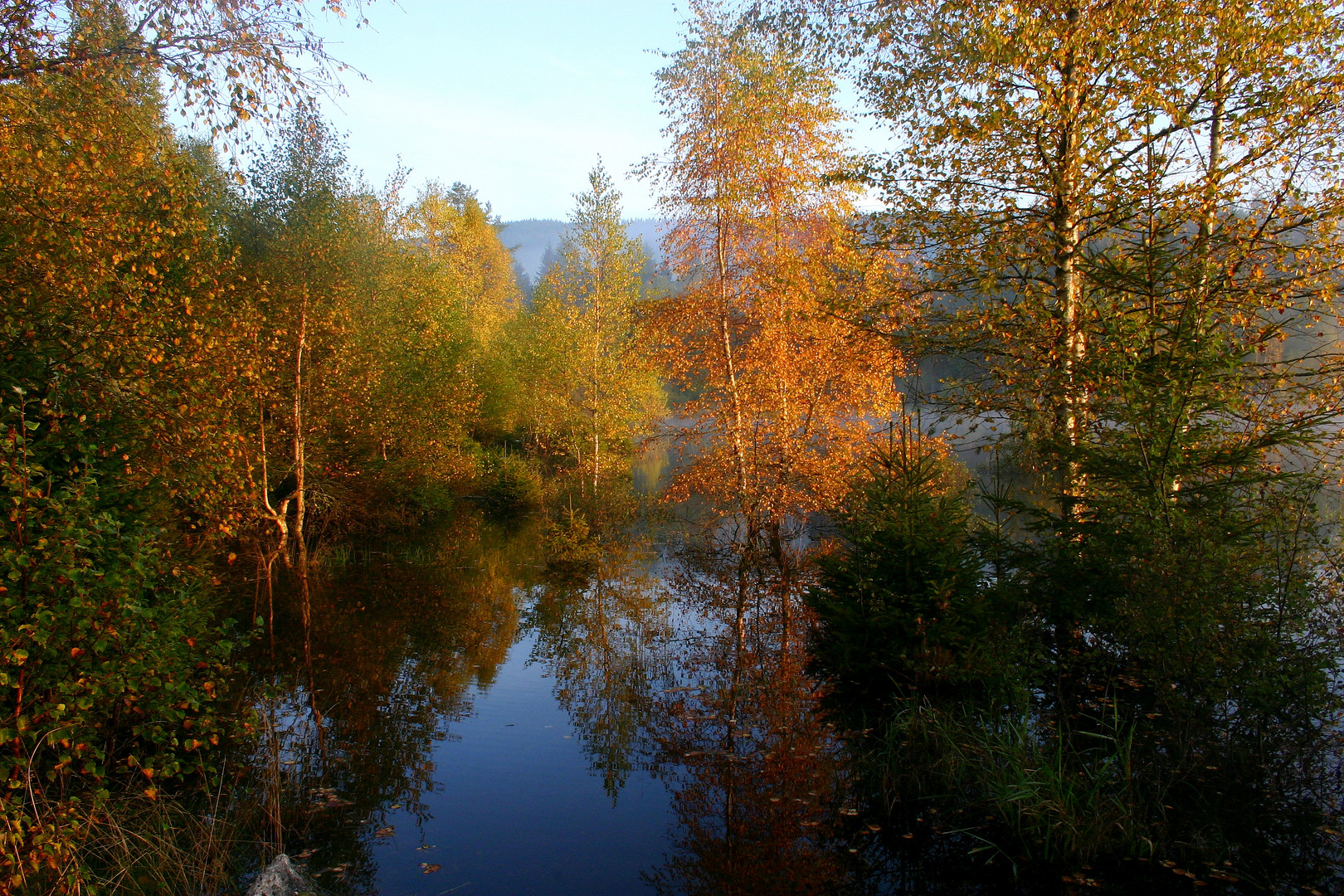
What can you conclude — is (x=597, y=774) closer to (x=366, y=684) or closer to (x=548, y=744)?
(x=548, y=744)

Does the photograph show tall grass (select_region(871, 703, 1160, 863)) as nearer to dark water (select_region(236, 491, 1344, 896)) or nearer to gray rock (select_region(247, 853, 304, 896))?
dark water (select_region(236, 491, 1344, 896))

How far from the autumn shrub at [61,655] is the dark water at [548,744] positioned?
1.26 metres

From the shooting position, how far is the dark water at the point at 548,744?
5.71 m

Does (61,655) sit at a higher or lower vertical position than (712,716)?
higher

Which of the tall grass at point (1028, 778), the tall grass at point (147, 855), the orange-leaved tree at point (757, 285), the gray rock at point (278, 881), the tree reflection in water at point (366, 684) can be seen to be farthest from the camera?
the orange-leaved tree at point (757, 285)

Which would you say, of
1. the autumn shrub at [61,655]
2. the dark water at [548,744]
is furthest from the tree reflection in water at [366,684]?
the autumn shrub at [61,655]

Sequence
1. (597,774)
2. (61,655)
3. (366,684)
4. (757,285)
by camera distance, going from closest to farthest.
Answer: (61,655) → (597,774) → (366,684) → (757,285)

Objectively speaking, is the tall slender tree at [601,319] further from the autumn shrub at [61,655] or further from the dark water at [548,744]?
the autumn shrub at [61,655]

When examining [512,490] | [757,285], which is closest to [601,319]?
[512,490]

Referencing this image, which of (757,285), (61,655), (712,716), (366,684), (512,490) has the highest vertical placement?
(757,285)

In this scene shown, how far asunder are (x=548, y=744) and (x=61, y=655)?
4.54 m

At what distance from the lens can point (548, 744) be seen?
8.11m

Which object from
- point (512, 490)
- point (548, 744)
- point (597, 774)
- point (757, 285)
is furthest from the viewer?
point (512, 490)

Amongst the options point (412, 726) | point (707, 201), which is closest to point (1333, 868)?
point (412, 726)
